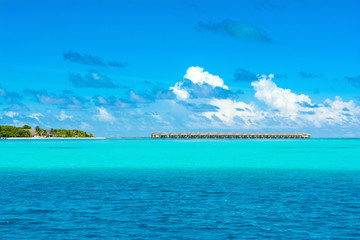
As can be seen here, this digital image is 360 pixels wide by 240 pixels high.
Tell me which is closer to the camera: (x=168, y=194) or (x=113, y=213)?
(x=113, y=213)

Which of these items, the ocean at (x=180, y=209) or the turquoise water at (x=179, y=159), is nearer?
the ocean at (x=180, y=209)

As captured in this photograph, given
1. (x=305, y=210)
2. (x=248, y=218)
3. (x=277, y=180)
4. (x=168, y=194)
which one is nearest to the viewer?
(x=248, y=218)

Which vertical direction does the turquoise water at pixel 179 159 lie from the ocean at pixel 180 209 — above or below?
above

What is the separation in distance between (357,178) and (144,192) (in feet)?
65.0

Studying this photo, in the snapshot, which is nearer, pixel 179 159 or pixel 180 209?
pixel 180 209

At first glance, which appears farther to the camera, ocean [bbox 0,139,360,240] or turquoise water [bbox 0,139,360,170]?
turquoise water [bbox 0,139,360,170]

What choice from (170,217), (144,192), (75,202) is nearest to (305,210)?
(170,217)

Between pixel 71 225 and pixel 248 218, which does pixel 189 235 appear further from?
pixel 71 225

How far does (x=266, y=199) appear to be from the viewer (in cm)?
2467

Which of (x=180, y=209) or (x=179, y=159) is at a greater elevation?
(x=179, y=159)

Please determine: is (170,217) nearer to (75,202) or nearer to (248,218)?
(248,218)

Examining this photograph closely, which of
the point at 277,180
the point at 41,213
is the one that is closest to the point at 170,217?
the point at 41,213

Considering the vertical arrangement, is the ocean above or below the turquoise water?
below

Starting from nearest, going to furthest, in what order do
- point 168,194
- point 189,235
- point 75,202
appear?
point 189,235 → point 75,202 → point 168,194
